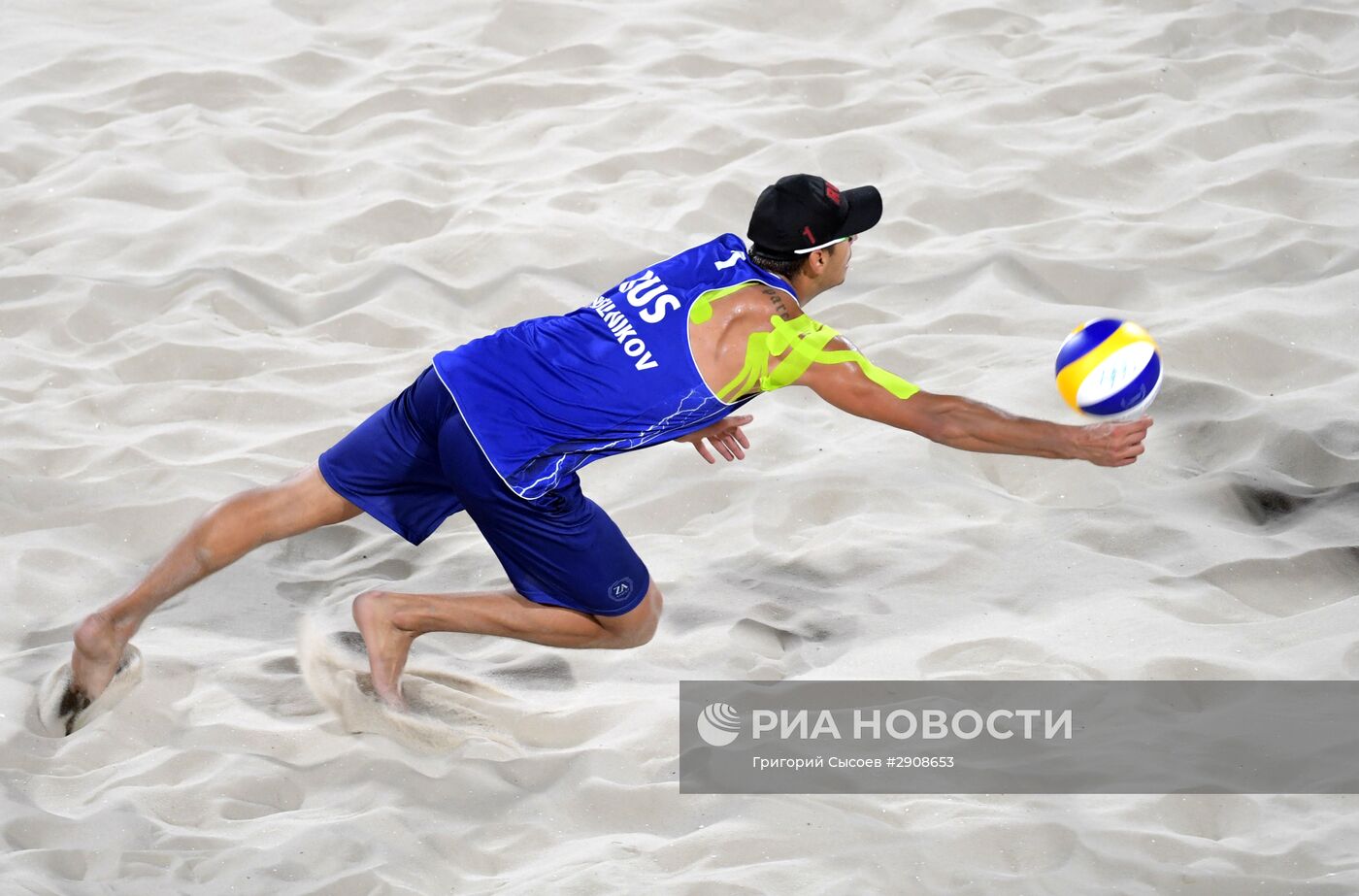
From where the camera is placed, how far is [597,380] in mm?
2936

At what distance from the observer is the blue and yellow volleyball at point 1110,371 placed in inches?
118

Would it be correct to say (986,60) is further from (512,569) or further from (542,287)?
Result: (512,569)

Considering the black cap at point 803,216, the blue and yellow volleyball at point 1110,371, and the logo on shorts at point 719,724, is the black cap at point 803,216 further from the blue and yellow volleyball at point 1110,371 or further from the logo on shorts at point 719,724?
the logo on shorts at point 719,724

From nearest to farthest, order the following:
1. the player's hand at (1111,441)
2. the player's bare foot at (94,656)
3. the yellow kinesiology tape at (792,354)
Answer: the player's hand at (1111,441)
the yellow kinesiology tape at (792,354)
the player's bare foot at (94,656)

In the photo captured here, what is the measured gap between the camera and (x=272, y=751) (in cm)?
310

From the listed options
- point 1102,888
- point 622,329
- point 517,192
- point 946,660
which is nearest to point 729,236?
point 622,329

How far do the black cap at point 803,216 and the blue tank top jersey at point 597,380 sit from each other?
0.25ft

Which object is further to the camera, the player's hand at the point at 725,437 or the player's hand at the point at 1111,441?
the player's hand at the point at 725,437

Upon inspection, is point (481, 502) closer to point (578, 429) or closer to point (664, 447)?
point (578, 429)

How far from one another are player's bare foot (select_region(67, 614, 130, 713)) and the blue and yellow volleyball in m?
2.19

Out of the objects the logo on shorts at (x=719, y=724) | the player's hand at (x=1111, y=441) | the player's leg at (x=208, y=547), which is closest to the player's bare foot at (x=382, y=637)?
the player's leg at (x=208, y=547)

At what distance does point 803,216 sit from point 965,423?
0.53 metres

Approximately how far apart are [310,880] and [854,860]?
102 centimetres

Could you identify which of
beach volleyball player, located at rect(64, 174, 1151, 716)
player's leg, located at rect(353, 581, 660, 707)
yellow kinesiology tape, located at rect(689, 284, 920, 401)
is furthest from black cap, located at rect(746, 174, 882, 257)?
player's leg, located at rect(353, 581, 660, 707)
